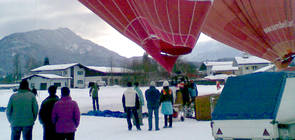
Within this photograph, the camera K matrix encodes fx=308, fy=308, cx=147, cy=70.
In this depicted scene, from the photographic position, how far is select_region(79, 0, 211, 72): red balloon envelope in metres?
9.56

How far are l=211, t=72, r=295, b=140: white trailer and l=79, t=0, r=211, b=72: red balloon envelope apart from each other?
4271mm

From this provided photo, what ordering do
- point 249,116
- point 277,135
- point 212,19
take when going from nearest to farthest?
point 277,135 < point 249,116 < point 212,19

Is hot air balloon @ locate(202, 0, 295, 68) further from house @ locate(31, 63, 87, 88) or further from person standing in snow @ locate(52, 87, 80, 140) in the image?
house @ locate(31, 63, 87, 88)

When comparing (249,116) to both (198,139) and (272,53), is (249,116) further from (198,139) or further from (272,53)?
(272,53)

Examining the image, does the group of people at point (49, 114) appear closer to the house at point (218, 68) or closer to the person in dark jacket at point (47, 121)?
the person in dark jacket at point (47, 121)

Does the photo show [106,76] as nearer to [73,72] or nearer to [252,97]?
[73,72]

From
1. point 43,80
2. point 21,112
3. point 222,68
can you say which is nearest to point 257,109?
point 21,112

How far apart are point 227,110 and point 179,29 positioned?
16.1 ft

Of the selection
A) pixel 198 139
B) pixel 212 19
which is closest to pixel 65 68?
pixel 212 19

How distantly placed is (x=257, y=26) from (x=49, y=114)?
457 inches

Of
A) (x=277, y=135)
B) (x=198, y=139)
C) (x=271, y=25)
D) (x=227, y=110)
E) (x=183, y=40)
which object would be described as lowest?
(x=198, y=139)

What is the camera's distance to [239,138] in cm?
495

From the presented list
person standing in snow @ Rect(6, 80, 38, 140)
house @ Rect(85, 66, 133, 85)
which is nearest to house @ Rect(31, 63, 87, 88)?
house @ Rect(85, 66, 133, 85)

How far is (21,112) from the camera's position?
552 cm
